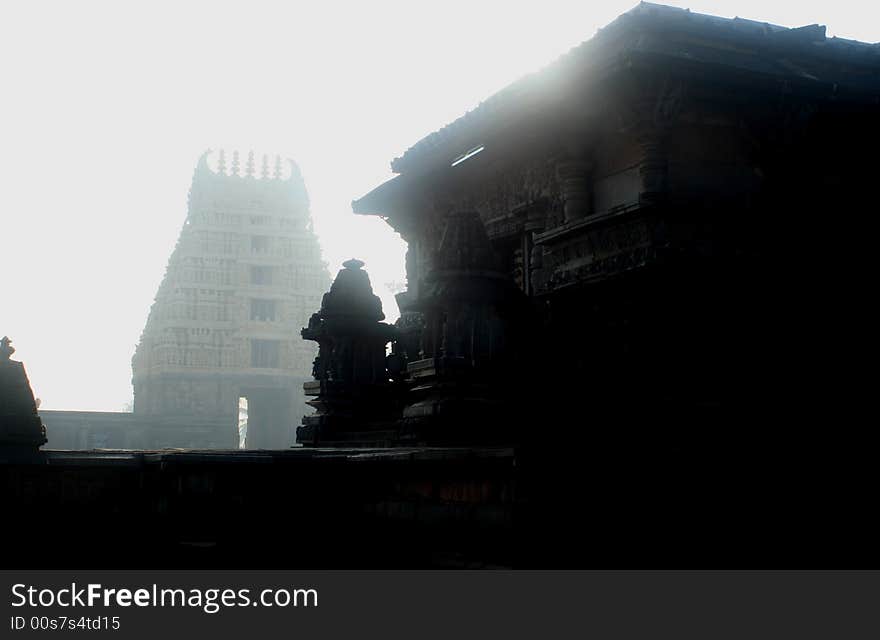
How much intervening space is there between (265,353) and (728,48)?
38.7 metres

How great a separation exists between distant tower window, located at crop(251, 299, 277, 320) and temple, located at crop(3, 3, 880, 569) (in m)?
33.2

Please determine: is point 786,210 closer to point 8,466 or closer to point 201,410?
point 8,466

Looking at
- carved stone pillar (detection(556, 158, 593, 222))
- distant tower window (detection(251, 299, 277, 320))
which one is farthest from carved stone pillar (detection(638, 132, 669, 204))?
distant tower window (detection(251, 299, 277, 320))

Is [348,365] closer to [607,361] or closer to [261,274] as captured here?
[607,361]

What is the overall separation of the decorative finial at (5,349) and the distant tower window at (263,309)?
38569 millimetres

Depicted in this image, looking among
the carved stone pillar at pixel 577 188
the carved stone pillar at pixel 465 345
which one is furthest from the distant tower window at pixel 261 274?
the carved stone pillar at pixel 465 345

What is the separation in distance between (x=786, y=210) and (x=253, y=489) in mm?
6156

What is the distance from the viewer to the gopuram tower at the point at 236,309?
44.6 metres

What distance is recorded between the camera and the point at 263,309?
4703 centimetres

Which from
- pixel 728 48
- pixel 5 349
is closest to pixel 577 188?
pixel 728 48

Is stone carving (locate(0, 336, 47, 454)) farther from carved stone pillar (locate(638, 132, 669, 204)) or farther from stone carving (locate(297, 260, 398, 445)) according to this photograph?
carved stone pillar (locate(638, 132, 669, 204))

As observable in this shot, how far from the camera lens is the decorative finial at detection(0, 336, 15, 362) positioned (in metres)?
8.16

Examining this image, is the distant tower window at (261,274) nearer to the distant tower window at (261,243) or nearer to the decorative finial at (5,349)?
the distant tower window at (261,243)

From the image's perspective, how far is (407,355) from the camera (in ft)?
39.4
